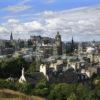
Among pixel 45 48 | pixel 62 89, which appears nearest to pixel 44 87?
pixel 62 89

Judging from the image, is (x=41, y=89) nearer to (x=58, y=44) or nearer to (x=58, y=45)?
(x=58, y=45)

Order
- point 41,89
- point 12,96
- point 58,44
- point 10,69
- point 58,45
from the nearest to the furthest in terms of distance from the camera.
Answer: point 41,89
point 12,96
point 10,69
point 58,45
point 58,44

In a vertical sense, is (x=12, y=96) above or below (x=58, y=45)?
below

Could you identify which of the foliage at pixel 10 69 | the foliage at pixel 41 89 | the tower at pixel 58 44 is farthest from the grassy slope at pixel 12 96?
the tower at pixel 58 44

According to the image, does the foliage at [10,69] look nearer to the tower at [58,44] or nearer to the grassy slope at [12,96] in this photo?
the grassy slope at [12,96]

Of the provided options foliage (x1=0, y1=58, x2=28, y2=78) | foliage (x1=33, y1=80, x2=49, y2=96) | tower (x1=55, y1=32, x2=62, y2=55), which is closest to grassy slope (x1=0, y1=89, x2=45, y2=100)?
foliage (x1=33, y1=80, x2=49, y2=96)

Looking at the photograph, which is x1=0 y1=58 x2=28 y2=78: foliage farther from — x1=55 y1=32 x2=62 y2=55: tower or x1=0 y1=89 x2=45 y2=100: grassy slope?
x1=55 y1=32 x2=62 y2=55: tower

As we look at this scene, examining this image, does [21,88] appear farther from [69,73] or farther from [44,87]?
[69,73]

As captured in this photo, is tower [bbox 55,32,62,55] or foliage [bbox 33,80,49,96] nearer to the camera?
foliage [bbox 33,80,49,96]

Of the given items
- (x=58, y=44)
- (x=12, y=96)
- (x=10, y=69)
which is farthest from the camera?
(x=58, y=44)

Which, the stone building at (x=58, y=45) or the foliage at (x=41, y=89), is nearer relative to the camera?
the foliage at (x=41, y=89)

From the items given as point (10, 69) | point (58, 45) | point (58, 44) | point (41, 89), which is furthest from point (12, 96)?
point (58, 44)
